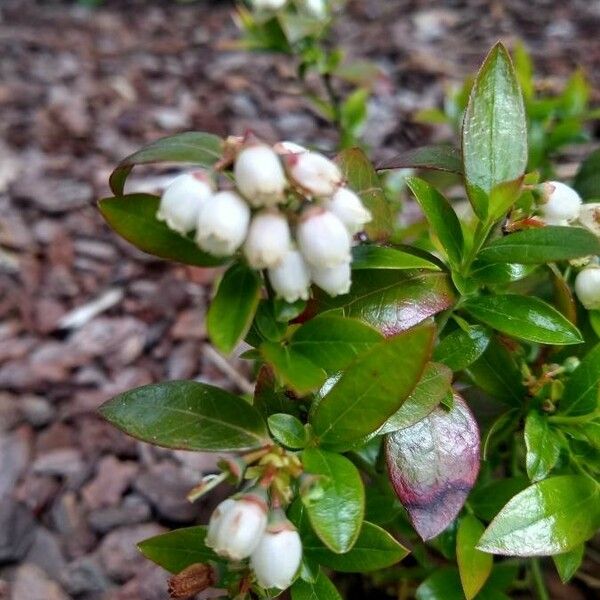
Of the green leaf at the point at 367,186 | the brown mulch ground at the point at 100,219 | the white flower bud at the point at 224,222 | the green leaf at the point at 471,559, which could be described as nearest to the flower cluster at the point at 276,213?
the white flower bud at the point at 224,222

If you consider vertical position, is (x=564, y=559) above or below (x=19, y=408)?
above

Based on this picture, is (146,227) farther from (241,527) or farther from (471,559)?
(471,559)

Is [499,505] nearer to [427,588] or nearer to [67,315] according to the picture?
[427,588]

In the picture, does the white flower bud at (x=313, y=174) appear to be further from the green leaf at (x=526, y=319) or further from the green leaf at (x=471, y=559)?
the green leaf at (x=471, y=559)

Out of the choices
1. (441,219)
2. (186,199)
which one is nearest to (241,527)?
(186,199)

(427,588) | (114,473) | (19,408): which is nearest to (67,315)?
(19,408)

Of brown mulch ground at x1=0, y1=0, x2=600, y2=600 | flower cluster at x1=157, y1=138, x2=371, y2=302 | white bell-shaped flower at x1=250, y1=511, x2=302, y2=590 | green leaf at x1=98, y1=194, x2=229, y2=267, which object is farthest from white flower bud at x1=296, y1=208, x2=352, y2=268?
brown mulch ground at x1=0, y1=0, x2=600, y2=600
